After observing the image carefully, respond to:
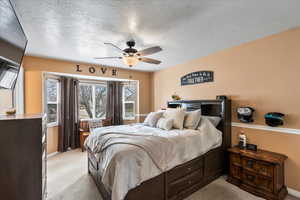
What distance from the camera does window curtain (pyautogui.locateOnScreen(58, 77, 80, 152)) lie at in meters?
4.33

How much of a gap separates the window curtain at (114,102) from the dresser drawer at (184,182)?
3.49 metres

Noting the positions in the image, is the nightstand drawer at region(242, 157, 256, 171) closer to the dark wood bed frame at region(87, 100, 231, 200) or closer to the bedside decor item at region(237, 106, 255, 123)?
the dark wood bed frame at region(87, 100, 231, 200)

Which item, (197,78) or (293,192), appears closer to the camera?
(293,192)

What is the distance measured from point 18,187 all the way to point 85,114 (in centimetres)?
380

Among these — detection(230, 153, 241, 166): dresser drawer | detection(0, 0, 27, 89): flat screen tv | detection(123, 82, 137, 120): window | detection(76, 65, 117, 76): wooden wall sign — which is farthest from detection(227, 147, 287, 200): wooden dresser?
detection(76, 65, 117, 76): wooden wall sign

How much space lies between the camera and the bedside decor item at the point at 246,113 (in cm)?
267

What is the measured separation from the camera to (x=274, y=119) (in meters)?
→ 2.35

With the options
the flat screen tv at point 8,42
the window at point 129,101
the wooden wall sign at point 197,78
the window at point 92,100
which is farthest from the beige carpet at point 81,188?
the window at point 129,101

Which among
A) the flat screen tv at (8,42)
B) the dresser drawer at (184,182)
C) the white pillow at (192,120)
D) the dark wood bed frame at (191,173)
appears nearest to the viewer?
the flat screen tv at (8,42)

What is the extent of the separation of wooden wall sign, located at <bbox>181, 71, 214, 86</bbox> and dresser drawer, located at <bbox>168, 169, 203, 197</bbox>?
2139 millimetres

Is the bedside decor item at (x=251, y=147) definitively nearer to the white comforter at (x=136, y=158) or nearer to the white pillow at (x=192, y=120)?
the white comforter at (x=136, y=158)

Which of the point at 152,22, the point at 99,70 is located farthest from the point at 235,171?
the point at 99,70

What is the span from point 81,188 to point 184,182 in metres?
1.77

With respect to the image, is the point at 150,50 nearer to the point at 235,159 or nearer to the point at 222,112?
the point at 222,112
